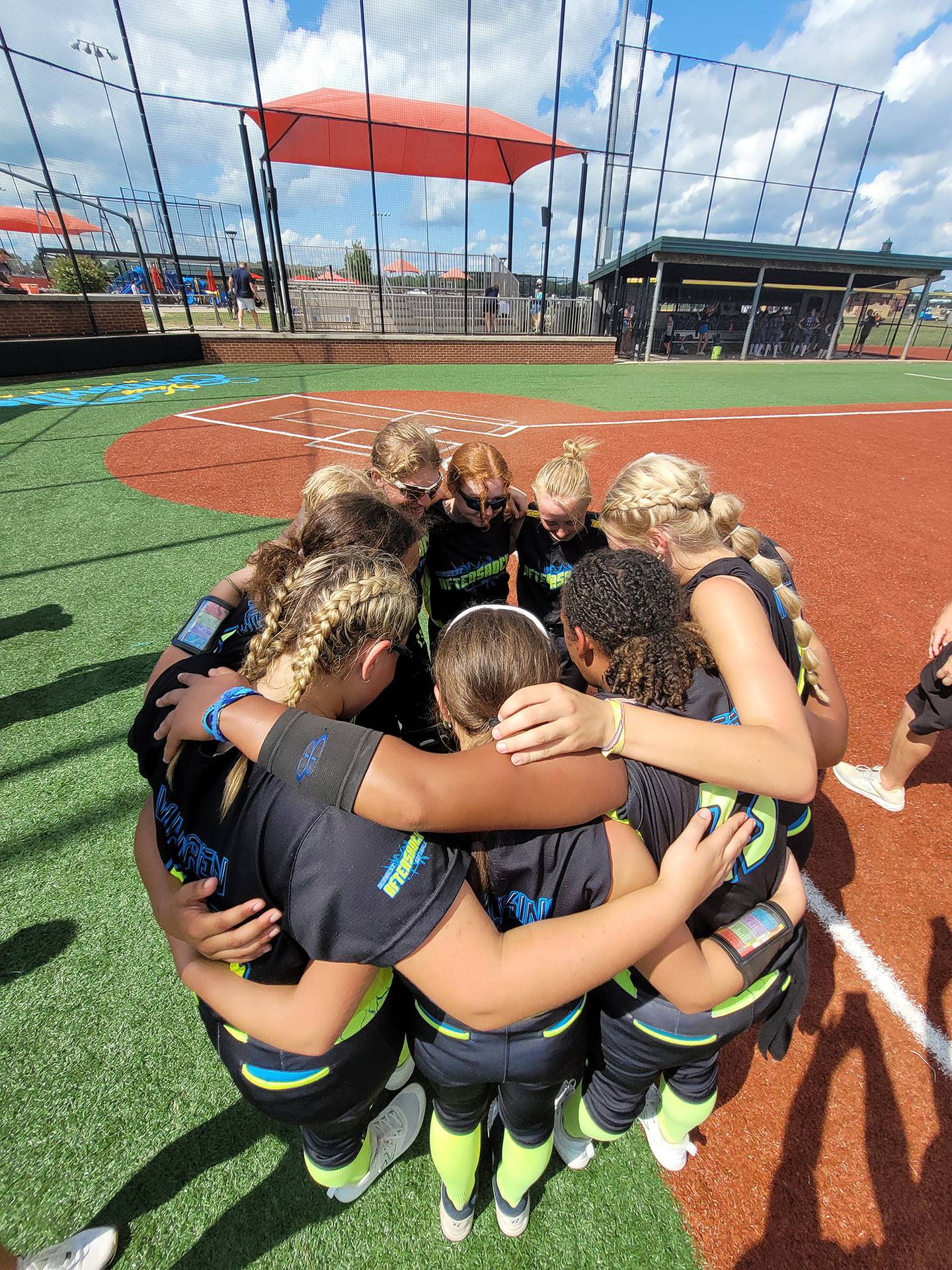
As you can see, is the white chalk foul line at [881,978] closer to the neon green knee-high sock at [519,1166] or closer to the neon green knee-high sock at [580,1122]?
the neon green knee-high sock at [580,1122]

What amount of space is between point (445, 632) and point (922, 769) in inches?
139

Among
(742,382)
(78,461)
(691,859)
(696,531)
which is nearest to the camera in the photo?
(691,859)

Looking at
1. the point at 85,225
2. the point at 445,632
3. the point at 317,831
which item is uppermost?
the point at 85,225

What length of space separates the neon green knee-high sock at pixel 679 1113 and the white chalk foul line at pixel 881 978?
1.03m

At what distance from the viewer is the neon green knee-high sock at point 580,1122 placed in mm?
1740

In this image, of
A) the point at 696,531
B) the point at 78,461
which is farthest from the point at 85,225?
the point at 696,531

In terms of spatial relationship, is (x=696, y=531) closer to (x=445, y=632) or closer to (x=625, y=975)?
(x=445, y=632)

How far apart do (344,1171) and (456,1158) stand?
1.04ft

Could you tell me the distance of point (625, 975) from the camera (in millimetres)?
1555

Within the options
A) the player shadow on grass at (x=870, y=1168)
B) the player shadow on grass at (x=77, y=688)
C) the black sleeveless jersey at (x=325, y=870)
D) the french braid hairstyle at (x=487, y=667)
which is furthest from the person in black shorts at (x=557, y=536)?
the player shadow on grass at (x=77, y=688)

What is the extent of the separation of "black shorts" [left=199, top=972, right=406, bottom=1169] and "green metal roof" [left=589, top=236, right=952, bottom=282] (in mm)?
28572

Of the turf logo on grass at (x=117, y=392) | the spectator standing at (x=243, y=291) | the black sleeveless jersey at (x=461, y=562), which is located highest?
the spectator standing at (x=243, y=291)

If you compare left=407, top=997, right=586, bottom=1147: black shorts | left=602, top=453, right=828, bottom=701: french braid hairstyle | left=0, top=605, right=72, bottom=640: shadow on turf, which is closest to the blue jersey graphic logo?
left=407, top=997, right=586, bottom=1147: black shorts

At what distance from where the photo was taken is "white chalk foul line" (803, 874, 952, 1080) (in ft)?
7.07
